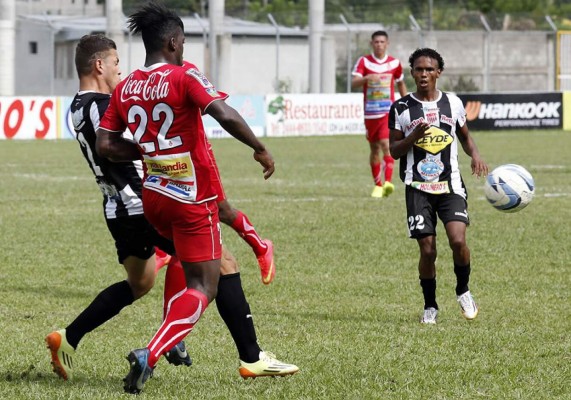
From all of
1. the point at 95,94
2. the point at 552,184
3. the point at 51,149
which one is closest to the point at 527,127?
the point at 51,149

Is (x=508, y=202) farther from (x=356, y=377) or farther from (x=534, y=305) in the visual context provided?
(x=356, y=377)

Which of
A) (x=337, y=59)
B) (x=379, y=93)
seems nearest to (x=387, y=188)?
(x=379, y=93)

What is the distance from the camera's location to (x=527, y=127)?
35.1m

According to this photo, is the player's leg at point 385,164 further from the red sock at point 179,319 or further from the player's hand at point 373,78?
the red sock at point 179,319

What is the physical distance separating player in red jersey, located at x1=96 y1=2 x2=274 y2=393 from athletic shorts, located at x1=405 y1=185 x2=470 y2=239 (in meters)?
2.64

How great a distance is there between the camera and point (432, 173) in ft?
26.5

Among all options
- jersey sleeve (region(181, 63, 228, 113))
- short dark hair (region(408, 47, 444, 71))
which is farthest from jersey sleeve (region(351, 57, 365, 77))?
jersey sleeve (region(181, 63, 228, 113))

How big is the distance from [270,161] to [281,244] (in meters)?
6.42

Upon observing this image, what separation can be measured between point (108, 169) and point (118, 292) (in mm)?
672

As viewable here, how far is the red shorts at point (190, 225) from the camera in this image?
555cm

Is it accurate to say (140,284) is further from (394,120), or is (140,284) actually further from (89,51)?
(394,120)

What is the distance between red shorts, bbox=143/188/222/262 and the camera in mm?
5547

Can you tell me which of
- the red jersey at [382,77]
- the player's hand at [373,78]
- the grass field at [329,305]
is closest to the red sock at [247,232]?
the grass field at [329,305]

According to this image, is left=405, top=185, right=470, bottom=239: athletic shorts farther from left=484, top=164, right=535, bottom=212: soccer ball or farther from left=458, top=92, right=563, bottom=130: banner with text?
left=458, top=92, right=563, bottom=130: banner with text
